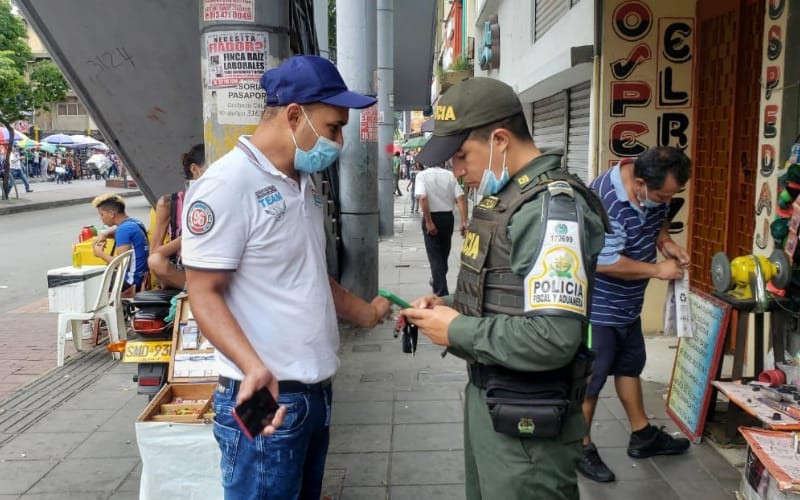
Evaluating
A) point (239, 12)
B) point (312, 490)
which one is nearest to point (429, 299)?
point (312, 490)

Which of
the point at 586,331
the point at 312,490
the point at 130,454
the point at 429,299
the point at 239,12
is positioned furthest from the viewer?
the point at 130,454

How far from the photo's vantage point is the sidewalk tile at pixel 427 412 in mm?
4895

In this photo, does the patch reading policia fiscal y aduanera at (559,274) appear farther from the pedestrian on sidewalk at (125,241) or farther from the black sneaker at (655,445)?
the pedestrian on sidewalk at (125,241)

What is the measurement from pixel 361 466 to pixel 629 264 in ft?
6.33

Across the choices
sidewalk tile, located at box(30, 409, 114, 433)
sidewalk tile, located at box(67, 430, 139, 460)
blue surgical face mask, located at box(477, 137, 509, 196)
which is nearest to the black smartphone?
blue surgical face mask, located at box(477, 137, 509, 196)

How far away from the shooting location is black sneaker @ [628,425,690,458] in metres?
4.13

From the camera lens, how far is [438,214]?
8.51 metres

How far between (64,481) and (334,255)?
3776 mm

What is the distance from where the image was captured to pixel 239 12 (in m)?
3.39

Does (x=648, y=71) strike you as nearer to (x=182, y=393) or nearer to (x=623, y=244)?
→ (x=623, y=244)

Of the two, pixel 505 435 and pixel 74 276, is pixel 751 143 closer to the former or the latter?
pixel 505 435

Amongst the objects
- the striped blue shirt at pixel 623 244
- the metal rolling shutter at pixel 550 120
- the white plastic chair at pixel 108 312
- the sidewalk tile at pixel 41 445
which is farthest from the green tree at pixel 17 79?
the striped blue shirt at pixel 623 244

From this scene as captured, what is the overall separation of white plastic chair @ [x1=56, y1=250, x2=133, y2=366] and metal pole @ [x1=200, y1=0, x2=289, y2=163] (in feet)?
11.3

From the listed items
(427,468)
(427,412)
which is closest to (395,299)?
(427,468)
